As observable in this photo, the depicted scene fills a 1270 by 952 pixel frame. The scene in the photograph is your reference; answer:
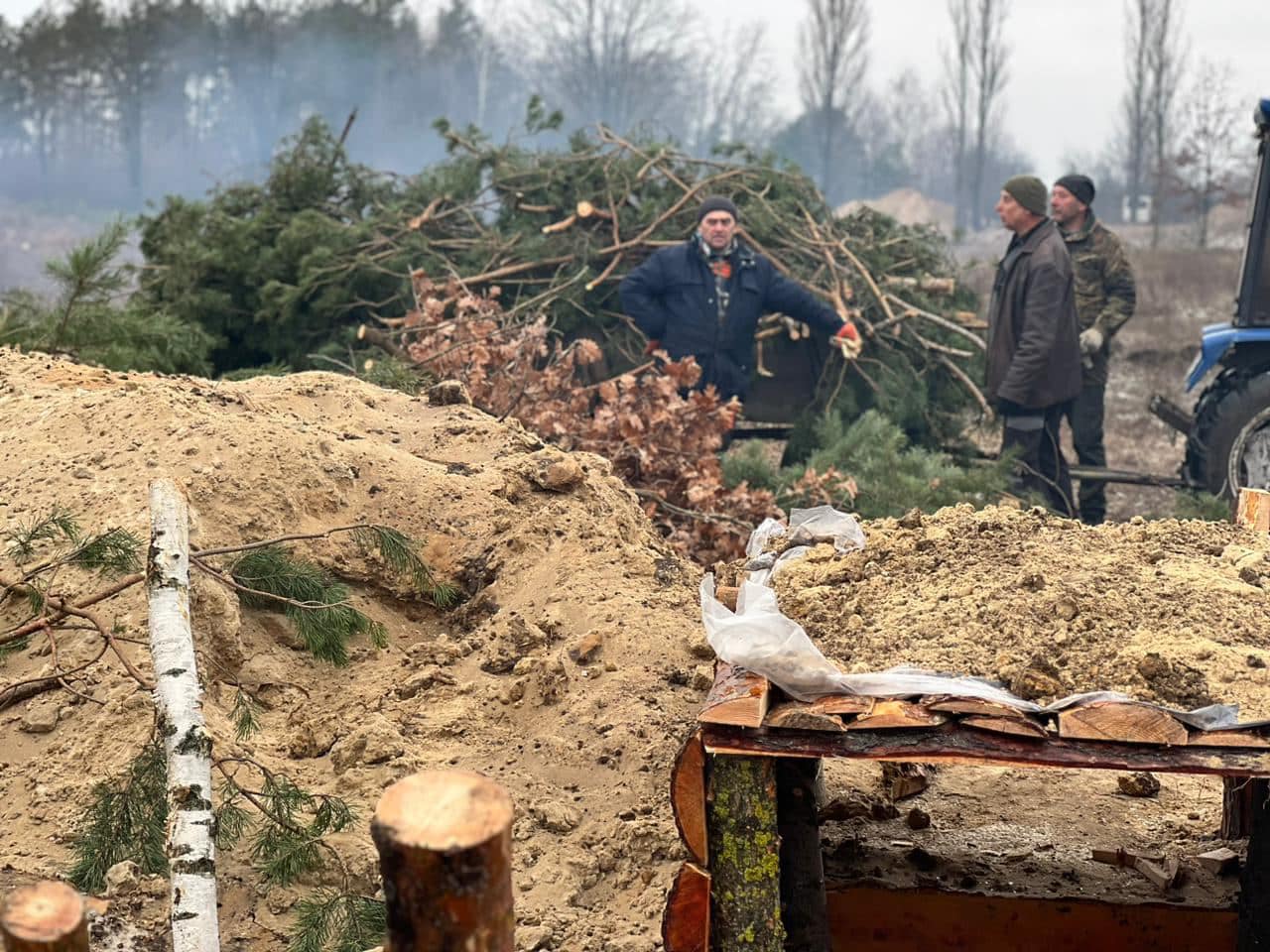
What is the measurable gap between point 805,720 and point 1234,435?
21.8ft

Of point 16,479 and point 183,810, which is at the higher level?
point 16,479

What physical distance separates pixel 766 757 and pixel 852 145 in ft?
147

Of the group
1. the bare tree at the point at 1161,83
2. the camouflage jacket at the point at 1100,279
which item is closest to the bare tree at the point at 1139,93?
the bare tree at the point at 1161,83

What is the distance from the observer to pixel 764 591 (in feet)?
8.84

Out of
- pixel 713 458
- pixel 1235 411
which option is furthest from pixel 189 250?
pixel 1235 411

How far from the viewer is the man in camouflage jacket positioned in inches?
340

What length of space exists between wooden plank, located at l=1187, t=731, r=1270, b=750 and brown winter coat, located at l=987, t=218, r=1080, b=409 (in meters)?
5.77

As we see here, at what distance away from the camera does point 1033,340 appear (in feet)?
25.3

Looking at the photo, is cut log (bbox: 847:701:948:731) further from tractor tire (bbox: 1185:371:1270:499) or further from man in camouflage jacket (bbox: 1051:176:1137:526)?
man in camouflage jacket (bbox: 1051:176:1137:526)

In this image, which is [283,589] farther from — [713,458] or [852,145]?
[852,145]

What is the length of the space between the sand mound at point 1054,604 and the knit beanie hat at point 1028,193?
4492 mm

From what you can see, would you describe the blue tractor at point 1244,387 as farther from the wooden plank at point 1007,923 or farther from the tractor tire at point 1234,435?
the wooden plank at point 1007,923

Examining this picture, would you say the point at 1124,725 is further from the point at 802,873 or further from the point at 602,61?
the point at 602,61

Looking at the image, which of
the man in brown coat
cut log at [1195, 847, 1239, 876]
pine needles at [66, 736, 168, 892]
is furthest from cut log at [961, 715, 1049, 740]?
the man in brown coat
